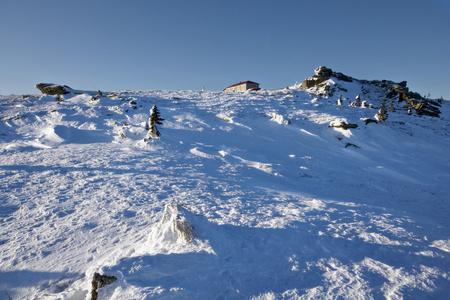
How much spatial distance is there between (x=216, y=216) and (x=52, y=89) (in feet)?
141

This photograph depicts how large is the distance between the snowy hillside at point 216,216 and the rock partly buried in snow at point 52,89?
19.7 m

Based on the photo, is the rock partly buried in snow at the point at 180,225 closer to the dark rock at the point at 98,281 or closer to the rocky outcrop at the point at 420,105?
the dark rock at the point at 98,281

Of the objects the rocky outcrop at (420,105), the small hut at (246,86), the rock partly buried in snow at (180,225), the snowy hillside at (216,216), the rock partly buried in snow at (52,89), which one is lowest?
the snowy hillside at (216,216)

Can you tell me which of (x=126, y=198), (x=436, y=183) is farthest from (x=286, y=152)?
(x=126, y=198)

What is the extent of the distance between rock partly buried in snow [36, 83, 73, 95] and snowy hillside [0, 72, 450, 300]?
1966 centimetres

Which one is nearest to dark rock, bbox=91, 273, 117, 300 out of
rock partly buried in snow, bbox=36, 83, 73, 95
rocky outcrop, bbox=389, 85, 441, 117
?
rock partly buried in snow, bbox=36, 83, 73, 95

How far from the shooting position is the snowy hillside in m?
4.24

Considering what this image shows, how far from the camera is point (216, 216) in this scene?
7.20 metres

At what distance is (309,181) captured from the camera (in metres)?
12.4

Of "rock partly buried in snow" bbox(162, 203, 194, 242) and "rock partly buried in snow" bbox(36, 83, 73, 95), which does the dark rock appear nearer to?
"rock partly buried in snow" bbox(162, 203, 194, 242)

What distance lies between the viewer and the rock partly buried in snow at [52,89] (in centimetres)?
3566

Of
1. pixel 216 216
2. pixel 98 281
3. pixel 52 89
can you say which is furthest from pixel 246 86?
pixel 98 281

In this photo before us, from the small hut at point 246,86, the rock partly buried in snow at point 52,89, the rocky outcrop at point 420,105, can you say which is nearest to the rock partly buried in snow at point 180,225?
the rock partly buried in snow at point 52,89

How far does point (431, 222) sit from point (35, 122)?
102 ft
